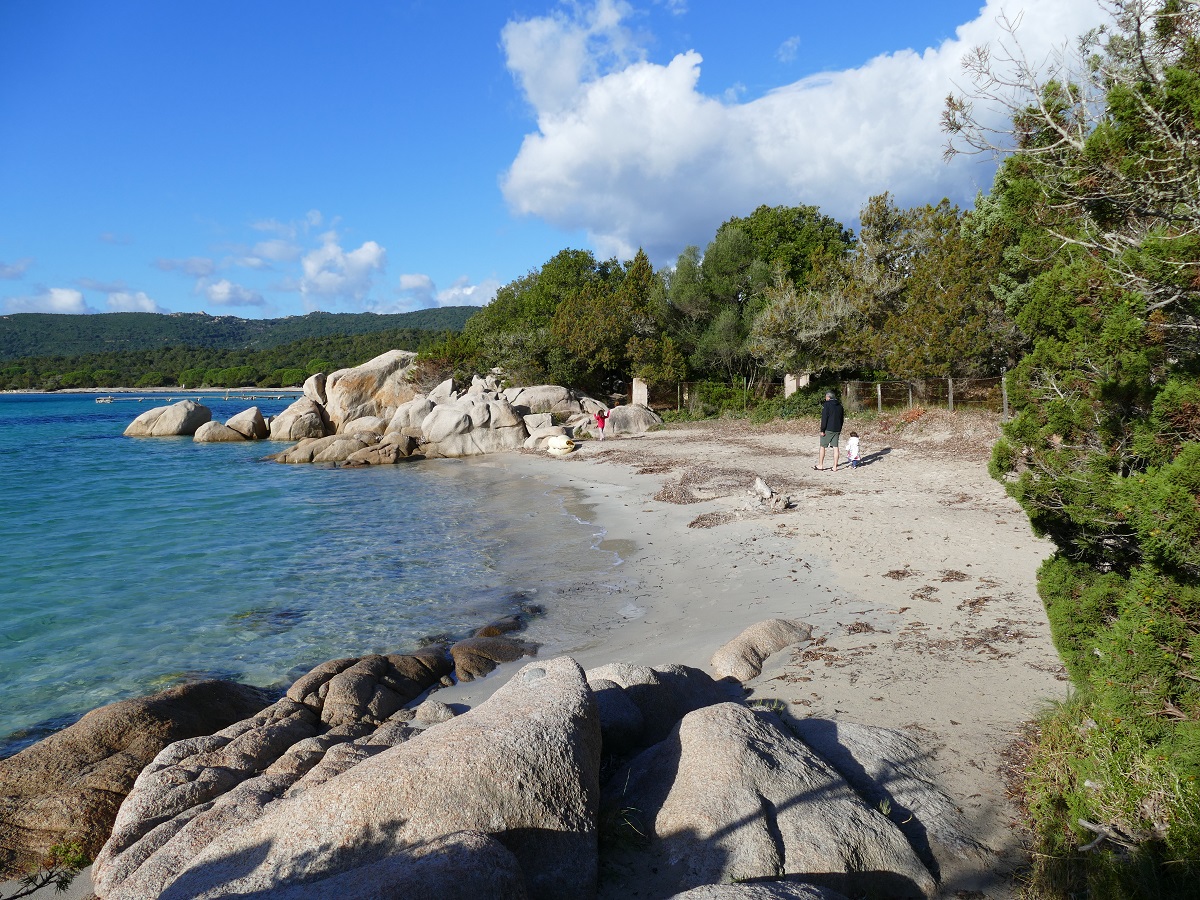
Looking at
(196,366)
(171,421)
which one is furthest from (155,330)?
(171,421)

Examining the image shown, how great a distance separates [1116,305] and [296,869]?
5.97 m

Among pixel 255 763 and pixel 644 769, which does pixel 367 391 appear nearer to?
pixel 255 763

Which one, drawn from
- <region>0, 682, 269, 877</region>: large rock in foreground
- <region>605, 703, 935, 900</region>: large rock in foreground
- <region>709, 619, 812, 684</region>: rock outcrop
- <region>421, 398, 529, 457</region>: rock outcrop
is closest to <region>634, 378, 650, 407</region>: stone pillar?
<region>421, 398, 529, 457</region>: rock outcrop

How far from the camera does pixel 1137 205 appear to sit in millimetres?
4820

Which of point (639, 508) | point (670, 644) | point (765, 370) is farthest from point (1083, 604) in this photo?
point (765, 370)

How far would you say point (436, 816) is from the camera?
11.4ft

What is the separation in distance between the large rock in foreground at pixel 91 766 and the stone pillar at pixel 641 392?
3066cm

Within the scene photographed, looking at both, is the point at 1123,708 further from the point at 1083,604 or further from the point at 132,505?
the point at 132,505

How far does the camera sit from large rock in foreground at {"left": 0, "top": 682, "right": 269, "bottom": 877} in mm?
5266

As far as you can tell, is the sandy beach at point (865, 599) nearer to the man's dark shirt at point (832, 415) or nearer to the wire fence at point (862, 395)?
the man's dark shirt at point (832, 415)

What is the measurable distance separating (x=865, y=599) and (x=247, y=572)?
11.6 meters

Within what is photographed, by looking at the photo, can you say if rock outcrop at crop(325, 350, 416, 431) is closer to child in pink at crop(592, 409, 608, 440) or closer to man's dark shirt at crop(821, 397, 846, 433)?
child in pink at crop(592, 409, 608, 440)

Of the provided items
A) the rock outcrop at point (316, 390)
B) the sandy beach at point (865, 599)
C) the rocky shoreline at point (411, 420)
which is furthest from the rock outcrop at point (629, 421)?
the rock outcrop at point (316, 390)

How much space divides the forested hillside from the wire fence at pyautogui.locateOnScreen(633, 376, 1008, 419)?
117467mm
